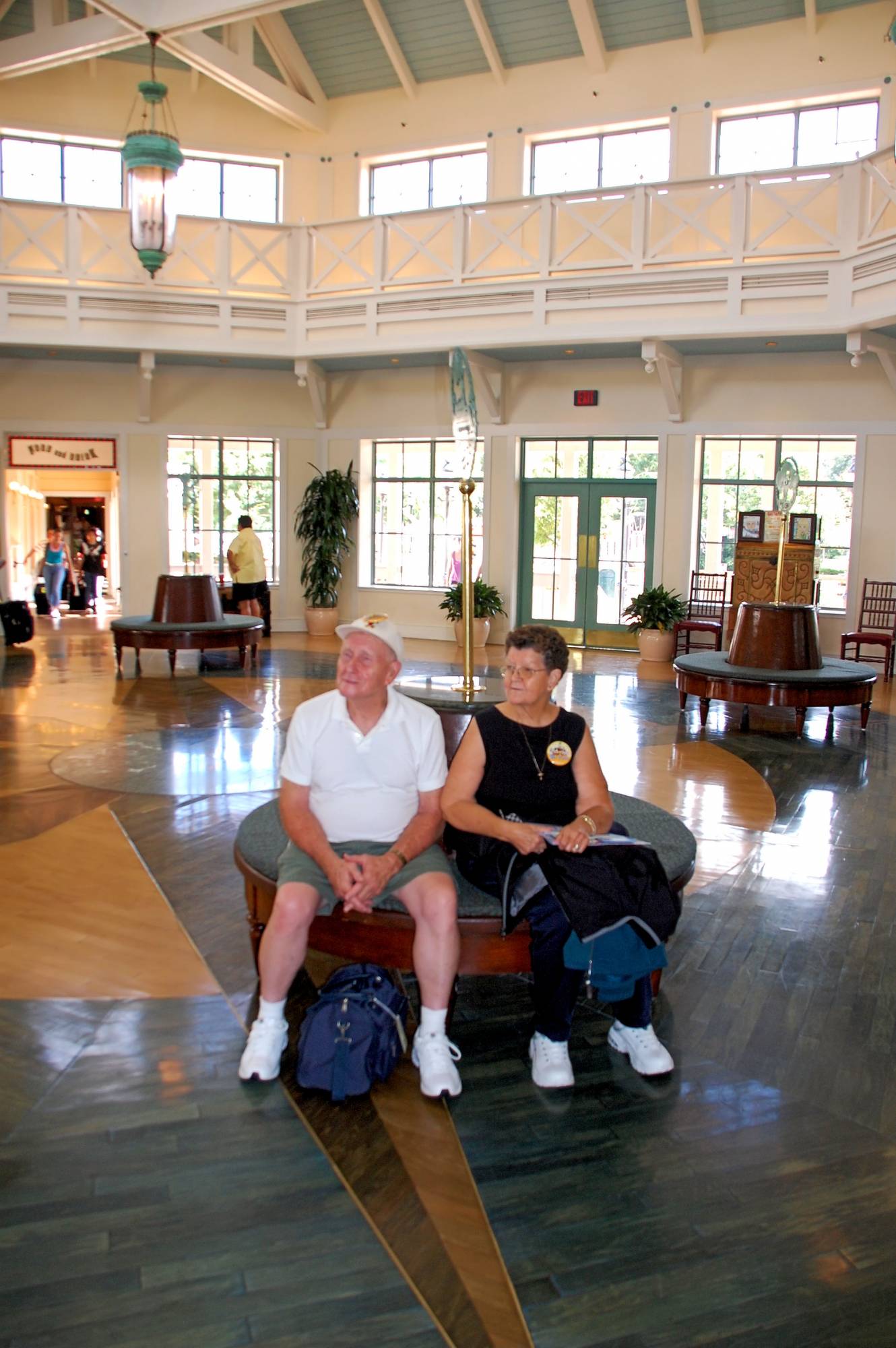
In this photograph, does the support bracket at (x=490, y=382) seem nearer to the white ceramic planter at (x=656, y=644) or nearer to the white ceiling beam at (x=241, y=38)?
the white ceramic planter at (x=656, y=644)

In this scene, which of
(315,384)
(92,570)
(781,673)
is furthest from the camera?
(92,570)

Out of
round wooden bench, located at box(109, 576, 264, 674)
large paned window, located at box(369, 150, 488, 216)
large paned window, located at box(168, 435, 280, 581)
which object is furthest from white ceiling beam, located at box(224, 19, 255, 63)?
round wooden bench, located at box(109, 576, 264, 674)

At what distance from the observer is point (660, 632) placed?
12586 millimetres

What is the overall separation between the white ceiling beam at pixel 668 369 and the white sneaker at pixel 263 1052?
996cm

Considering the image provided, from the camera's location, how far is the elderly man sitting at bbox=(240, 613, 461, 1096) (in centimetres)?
303

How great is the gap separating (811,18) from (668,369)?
148 inches

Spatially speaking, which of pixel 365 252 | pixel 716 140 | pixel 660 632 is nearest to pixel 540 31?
pixel 716 140

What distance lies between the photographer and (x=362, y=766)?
3.28m

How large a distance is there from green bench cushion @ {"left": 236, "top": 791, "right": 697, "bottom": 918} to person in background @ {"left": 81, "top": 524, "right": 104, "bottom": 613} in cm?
1503

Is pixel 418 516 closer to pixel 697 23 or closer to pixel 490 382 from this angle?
pixel 490 382

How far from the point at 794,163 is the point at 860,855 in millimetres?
9569

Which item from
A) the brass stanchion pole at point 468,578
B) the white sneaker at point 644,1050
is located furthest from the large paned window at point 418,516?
the white sneaker at point 644,1050

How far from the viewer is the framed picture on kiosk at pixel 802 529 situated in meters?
11.9

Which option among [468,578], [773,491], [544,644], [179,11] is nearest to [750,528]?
[773,491]
